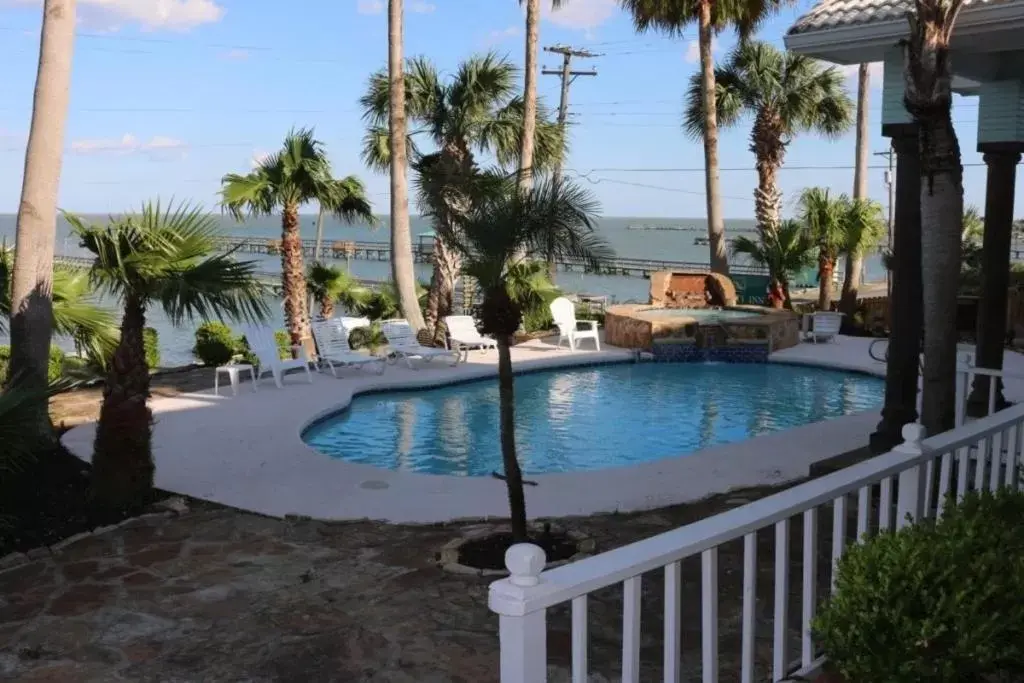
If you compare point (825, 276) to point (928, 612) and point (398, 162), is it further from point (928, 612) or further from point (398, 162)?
point (928, 612)

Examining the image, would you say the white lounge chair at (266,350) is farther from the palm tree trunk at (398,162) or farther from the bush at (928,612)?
the bush at (928,612)

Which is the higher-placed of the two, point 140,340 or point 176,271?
point 176,271

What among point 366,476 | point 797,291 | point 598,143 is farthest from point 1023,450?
point 598,143

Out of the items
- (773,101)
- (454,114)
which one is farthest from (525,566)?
(773,101)

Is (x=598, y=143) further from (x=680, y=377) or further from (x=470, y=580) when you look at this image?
(x=470, y=580)

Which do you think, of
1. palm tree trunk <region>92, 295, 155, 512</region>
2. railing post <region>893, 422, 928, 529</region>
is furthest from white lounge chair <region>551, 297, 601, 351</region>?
railing post <region>893, 422, 928, 529</region>

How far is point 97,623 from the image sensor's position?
4762mm

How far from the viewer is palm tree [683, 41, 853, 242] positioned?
75.7ft

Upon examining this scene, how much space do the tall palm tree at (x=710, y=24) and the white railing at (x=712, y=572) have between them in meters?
17.6

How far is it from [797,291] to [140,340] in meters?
28.4

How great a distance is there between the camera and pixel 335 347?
46.3ft

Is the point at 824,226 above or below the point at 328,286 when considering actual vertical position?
above

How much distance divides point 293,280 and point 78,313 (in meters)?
6.97

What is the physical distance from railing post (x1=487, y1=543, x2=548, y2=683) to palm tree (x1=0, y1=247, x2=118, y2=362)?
23.5ft
